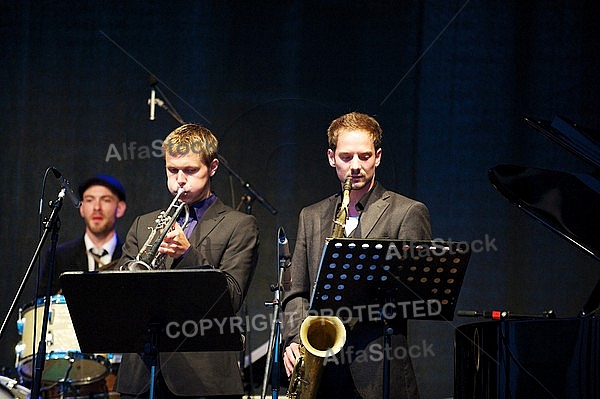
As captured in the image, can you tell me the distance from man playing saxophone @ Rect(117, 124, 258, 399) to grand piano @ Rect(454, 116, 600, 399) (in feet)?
3.02

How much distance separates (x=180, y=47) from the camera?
5.90 meters

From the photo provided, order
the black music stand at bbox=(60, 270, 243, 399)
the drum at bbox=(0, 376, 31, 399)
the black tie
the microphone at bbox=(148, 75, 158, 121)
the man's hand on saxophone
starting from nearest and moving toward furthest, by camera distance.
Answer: the black music stand at bbox=(60, 270, 243, 399) < the man's hand on saxophone < the drum at bbox=(0, 376, 31, 399) < the microphone at bbox=(148, 75, 158, 121) < the black tie

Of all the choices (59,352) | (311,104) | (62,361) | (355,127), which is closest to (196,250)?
(355,127)

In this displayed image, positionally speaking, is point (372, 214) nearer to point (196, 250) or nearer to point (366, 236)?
point (366, 236)

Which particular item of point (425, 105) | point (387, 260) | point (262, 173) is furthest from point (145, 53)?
point (387, 260)

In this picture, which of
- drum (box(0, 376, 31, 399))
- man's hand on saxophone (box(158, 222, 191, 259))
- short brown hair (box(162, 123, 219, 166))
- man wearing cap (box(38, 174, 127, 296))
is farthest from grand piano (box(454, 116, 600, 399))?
man wearing cap (box(38, 174, 127, 296))

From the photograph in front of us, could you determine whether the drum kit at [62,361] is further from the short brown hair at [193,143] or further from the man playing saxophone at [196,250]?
the short brown hair at [193,143]

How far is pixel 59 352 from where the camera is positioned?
5.24 meters

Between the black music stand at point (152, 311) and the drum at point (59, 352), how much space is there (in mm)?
2225

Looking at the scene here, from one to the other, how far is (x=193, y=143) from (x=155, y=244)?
0.55 m

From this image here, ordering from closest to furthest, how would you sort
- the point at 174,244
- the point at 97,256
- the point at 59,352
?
the point at 174,244, the point at 59,352, the point at 97,256

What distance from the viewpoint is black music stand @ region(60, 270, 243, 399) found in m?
2.95

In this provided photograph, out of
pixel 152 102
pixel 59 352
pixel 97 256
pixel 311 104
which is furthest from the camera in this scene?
pixel 97 256

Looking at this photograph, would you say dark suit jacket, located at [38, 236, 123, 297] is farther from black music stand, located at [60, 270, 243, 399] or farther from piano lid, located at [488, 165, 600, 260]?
piano lid, located at [488, 165, 600, 260]
